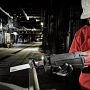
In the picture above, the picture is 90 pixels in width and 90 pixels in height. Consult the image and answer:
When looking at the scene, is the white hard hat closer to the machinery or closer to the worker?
the worker

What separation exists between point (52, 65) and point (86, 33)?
635 mm

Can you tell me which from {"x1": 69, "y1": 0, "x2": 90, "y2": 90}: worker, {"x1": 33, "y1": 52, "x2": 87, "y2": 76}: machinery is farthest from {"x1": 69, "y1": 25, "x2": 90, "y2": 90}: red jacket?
{"x1": 33, "y1": 52, "x2": 87, "y2": 76}: machinery

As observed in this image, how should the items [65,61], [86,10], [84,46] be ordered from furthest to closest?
1. [84,46]
2. [86,10]
3. [65,61]

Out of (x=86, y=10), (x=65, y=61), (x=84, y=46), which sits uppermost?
(x=86, y=10)

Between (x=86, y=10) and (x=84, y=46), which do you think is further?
(x=84, y=46)

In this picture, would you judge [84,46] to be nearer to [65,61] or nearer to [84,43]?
[84,43]

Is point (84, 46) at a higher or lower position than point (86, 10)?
lower

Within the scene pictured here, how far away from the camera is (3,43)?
25594 millimetres

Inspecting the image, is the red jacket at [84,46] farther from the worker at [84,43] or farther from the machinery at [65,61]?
the machinery at [65,61]

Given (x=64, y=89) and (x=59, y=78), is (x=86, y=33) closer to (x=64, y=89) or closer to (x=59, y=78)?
(x=64, y=89)

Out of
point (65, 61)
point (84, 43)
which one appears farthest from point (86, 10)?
point (65, 61)

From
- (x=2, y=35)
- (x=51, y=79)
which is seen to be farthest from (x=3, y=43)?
(x=51, y=79)

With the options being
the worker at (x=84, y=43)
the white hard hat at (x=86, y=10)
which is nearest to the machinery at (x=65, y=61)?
the worker at (x=84, y=43)

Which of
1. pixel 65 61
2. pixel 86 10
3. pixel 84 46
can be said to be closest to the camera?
pixel 65 61
